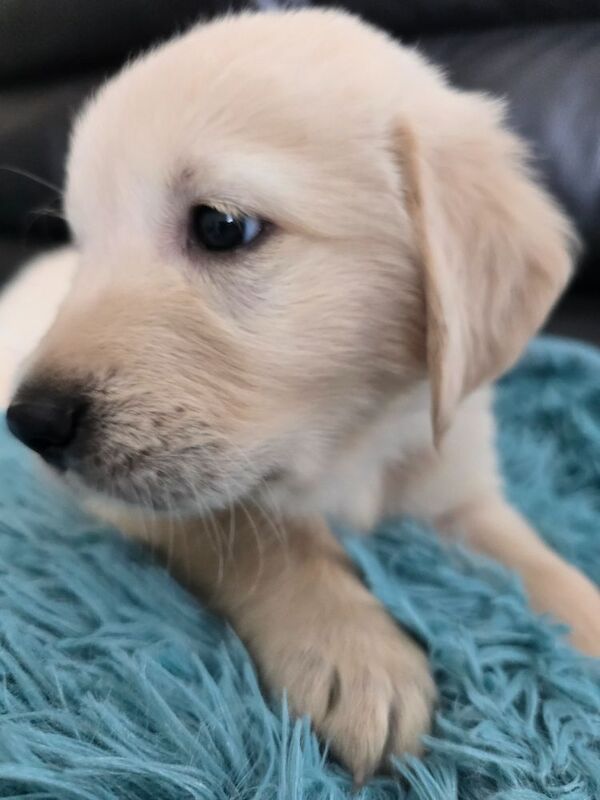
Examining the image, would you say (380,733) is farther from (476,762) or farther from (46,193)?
(46,193)

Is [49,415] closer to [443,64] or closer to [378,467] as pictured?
[378,467]

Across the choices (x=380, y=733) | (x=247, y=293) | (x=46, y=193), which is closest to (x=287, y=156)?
(x=247, y=293)

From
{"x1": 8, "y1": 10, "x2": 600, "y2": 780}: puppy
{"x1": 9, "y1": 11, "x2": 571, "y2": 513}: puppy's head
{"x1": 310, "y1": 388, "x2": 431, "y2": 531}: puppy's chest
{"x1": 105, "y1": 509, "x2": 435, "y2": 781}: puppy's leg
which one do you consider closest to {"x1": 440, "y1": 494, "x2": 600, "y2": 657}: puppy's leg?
{"x1": 8, "y1": 10, "x2": 600, "y2": 780}: puppy

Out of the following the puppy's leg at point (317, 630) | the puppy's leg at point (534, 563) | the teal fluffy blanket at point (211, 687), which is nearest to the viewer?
the teal fluffy blanket at point (211, 687)

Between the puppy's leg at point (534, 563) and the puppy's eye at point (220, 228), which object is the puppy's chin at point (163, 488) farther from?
the puppy's leg at point (534, 563)

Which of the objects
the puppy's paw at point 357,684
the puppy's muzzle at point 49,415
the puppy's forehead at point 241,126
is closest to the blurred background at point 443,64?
the puppy's forehead at point 241,126

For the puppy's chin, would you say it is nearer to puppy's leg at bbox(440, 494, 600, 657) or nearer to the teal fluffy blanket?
the teal fluffy blanket

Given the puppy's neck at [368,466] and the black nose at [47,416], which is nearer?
the black nose at [47,416]

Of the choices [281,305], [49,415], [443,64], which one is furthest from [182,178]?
[443,64]
